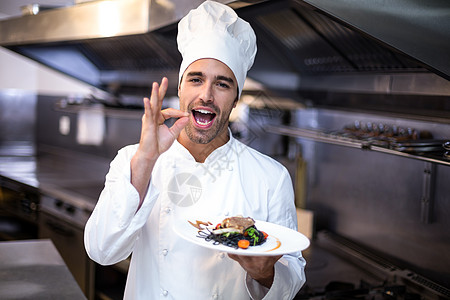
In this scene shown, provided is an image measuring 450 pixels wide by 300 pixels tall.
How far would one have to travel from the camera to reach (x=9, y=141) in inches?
222

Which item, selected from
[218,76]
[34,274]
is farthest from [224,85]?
[34,274]

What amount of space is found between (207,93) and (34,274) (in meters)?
1.04

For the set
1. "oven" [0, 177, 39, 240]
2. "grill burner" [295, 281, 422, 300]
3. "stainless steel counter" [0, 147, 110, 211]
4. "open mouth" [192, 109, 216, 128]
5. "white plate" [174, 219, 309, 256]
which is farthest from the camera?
"oven" [0, 177, 39, 240]

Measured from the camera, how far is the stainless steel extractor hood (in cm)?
157

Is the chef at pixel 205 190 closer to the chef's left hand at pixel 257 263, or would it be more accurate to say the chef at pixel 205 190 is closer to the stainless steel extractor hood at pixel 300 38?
the chef's left hand at pixel 257 263

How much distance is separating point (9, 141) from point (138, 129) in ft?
6.79

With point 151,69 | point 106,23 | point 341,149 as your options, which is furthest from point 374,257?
point 151,69

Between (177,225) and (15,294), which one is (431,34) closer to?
(177,225)

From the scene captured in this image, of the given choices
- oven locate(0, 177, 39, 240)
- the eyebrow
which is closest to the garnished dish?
the eyebrow

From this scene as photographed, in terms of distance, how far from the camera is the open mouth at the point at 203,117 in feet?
5.05

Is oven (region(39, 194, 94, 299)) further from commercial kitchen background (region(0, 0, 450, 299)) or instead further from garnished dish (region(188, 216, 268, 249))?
garnished dish (region(188, 216, 268, 249))

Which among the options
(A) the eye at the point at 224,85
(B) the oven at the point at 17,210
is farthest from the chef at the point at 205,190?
(B) the oven at the point at 17,210

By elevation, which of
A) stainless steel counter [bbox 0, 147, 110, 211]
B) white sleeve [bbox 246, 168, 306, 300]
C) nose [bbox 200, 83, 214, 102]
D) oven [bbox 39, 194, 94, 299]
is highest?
nose [bbox 200, 83, 214, 102]

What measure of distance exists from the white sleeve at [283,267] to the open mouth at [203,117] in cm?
32
